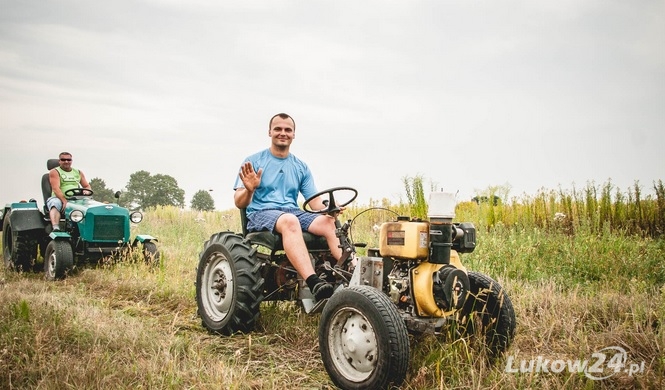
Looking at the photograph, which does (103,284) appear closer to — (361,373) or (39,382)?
(39,382)

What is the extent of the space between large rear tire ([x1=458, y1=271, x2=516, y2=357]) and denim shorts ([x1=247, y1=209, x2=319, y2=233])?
1.43m

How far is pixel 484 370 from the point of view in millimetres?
2855

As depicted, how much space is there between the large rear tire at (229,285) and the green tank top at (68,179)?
4.83 metres

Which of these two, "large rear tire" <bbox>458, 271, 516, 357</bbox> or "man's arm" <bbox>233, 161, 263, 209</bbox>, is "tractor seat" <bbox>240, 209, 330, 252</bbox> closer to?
"man's arm" <bbox>233, 161, 263, 209</bbox>

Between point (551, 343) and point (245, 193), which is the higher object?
point (245, 193)

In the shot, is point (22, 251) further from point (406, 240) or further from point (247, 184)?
point (406, 240)

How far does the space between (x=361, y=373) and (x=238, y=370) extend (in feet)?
2.64

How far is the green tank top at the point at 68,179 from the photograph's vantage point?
807 cm

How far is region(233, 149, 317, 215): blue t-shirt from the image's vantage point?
4320mm

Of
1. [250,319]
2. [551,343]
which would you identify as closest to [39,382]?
[250,319]

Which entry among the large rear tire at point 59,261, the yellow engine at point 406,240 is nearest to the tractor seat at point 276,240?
the yellow engine at point 406,240

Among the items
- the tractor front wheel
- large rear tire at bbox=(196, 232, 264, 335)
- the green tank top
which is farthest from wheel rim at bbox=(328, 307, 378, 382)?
the green tank top

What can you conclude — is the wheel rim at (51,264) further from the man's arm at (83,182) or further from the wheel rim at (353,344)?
the wheel rim at (353,344)

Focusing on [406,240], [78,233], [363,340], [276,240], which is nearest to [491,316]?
[406,240]
